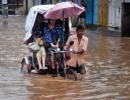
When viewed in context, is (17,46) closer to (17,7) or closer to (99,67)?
(99,67)

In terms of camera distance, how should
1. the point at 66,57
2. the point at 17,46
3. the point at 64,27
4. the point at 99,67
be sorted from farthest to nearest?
1. the point at 17,46
2. the point at 99,67
3. the point at 64,27
4. the point at 66,57

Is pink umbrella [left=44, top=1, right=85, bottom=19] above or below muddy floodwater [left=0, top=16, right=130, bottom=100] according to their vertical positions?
above

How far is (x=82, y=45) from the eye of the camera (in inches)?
523

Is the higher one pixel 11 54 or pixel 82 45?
pixel 82 45

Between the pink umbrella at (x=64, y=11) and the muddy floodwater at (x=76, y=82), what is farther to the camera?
the pink umbrella at (x=64, y=11)

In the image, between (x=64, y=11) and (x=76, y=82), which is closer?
(x=76, y=82)

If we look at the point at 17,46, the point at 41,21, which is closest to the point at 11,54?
the point at 17,46

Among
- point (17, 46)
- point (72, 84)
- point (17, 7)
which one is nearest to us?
point (72, 84)

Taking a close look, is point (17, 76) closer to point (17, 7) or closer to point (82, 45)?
point (82, 45)

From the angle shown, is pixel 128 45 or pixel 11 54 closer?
pixel 11 54

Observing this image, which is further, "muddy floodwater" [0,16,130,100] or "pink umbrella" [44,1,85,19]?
"pink umbrella" [44,1,85,19]

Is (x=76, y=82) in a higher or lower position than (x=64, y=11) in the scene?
lower

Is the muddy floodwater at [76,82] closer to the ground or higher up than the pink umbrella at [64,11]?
closer to the ground

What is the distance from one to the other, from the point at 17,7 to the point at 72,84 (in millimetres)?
51423
